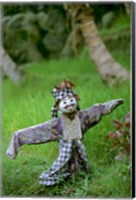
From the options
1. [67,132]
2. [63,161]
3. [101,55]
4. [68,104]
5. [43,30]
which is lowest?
[63,161]

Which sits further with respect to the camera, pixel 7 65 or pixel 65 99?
pixel 7 65

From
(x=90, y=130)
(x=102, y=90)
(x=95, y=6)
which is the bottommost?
(x=90, y=130)

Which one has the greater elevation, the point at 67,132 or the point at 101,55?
the point at 101,55

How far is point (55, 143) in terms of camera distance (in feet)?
11.1

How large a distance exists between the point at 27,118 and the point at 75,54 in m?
0.49

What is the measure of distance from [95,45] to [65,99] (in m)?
0.38

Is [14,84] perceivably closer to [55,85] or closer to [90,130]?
[55,85]

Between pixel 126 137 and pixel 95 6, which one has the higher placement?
pixel 95 6

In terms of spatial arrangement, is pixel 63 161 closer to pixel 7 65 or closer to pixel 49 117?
pixel 49 117

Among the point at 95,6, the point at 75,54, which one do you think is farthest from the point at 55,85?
the point at 95,6

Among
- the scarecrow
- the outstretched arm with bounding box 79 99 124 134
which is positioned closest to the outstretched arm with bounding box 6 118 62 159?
the scarecrow

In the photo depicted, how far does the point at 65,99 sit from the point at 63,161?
1.21 ft

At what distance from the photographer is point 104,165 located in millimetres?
3363

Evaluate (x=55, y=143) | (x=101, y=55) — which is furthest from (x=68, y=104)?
(x=101, y=55)
